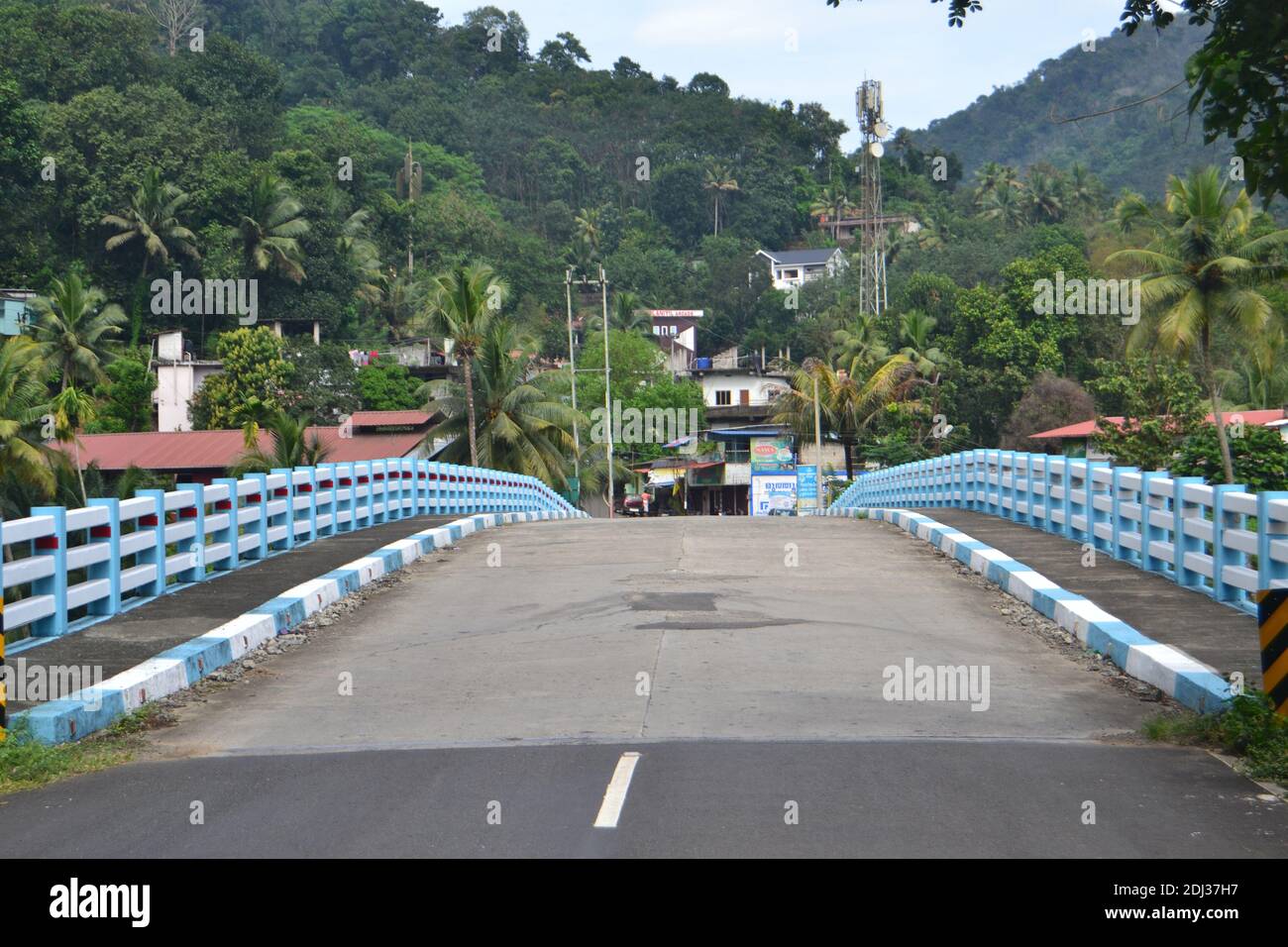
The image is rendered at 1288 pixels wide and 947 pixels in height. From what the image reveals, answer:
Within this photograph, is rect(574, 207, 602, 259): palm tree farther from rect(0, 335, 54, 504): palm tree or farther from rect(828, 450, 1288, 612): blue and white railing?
rect(828, 450, 1288, 612): blue and white railing

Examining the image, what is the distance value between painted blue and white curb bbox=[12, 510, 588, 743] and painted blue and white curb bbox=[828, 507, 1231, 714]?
674 centimetres

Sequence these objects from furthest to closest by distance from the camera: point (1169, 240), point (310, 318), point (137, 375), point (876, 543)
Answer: point (310, 318) → point (137, 375) → point (1169, 240) → point (876, 543)

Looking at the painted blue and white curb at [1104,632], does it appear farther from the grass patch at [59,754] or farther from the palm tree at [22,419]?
the palm tree at [22,419]

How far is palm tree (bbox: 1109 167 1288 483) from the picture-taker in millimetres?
36781

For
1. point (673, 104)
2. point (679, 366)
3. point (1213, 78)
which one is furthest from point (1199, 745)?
point (673, 104)

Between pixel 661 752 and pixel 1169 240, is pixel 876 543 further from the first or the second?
pixel 1169 240

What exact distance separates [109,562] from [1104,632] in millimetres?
8153

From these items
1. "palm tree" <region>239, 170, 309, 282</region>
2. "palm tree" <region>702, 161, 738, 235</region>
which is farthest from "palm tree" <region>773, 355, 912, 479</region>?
"palm tree" <region>702, 161, 738, 235</region>

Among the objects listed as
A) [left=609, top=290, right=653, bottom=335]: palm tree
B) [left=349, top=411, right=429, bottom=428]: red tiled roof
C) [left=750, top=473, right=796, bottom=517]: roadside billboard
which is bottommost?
[left=750, top=473, right=796, bottom=517]: roadside billboard

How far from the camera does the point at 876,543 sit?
62.9 ft

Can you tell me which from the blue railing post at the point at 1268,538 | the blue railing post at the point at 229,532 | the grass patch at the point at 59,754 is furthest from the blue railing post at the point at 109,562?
the blue railing post at the point at 1268,538

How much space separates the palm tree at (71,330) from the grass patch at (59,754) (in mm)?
53953

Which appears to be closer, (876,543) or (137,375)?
(876,543)
